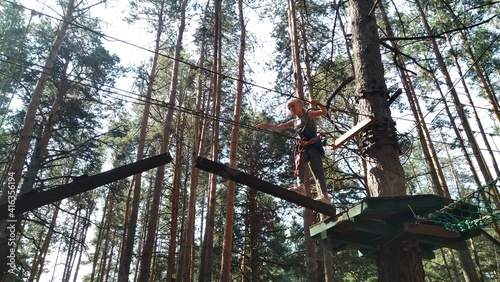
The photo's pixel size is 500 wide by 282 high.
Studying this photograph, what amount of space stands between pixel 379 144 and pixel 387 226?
0.73 m

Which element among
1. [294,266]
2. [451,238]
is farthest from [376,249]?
[294,266]

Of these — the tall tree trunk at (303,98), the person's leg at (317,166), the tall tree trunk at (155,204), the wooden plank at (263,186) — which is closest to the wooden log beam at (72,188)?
Answer: the wooden plank at (263,186)

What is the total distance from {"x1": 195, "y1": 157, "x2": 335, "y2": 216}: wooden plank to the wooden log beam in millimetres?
428

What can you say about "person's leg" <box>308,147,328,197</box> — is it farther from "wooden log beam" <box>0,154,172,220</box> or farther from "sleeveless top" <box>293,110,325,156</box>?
"wooden log beam" <box>0,154,172,220</box>

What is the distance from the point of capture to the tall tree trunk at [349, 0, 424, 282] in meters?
2.66

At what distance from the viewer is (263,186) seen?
10.3ft

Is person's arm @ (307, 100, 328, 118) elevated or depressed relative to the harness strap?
elevated

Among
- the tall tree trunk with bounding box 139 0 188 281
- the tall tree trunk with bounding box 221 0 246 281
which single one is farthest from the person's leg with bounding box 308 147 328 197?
the tall tree trunk with bounding box 139 0 188 281

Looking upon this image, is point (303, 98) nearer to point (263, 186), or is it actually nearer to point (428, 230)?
point (263, 186)

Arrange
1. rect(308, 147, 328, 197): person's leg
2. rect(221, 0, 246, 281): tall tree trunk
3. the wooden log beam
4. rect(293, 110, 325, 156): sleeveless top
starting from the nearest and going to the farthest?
1. the wooden log beam
2. rect(308, 147, 328, 197): person's leg
3. rect(293, 110, 325, 156): sleeveless top
4. rect(221, 0, 246, 281): tall tree trunk

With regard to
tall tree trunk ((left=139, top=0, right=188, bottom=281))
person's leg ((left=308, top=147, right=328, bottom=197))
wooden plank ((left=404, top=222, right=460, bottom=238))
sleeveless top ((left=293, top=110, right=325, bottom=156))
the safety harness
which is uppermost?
tall tree trunk ((left=139, top=0, right=188, bottom=281))

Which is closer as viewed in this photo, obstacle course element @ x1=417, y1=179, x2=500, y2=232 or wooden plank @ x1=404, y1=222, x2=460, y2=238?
obstacle course element @ x1=417, y1=179, x2=500, y2=232

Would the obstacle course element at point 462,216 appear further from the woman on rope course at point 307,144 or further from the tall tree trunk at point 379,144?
the woman on rope course at point 307,144

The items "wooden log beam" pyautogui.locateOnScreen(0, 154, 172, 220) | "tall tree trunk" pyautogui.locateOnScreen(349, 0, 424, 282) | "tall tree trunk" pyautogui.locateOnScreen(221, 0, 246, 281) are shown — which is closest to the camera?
"tall tree trunk" pyautogui.locateOnScreen(349, 0, 424, 282)
